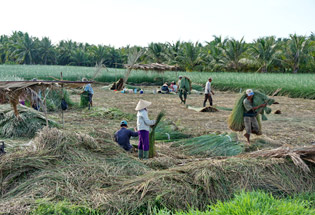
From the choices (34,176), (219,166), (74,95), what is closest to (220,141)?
(219,166)

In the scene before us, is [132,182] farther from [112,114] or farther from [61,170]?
[112,114]

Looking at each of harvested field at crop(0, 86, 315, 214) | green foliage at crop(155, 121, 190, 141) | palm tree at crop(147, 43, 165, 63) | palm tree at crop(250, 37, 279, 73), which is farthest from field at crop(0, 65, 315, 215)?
palm tree at crop(147, 43, 165, 63)

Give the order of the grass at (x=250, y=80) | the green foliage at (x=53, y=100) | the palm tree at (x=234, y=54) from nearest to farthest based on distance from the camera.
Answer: the green foliage at (x=53, y=100)
the grass at (x=250, y=80)
the palm tree at (x=234, y=54)

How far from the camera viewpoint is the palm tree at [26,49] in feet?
150

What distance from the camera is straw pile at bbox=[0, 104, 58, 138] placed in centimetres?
740

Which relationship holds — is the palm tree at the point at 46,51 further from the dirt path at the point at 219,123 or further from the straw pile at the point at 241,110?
the straw pile at the point at 241,110

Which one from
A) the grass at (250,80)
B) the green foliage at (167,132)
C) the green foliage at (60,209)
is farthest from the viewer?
the grass at (250,80)

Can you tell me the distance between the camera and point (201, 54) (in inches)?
1411

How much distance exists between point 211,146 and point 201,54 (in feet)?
101

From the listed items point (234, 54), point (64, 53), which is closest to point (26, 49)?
point (64, 53)

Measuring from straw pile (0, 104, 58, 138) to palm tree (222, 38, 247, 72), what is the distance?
25.4 meters

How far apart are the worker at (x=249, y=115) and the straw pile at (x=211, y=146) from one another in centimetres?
50

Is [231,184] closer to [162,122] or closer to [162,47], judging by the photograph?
[162,122]

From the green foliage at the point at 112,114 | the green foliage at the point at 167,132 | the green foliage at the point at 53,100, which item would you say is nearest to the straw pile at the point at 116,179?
the green foliage at the point at 167,132
